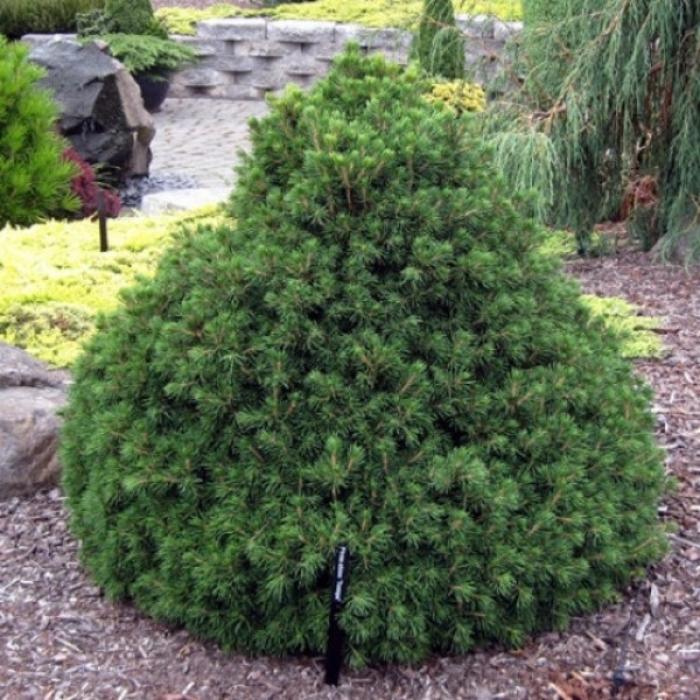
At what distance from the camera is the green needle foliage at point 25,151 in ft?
25.1

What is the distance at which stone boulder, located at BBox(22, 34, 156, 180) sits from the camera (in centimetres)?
1062

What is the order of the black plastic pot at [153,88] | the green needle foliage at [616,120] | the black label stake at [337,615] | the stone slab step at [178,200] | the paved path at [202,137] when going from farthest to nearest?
1. the black plastic pot at [153,88]
2. the paved path at [202,137]
3. the stone slab step at [178,200]
4. the green needle foliage at [616,120]
5. the black label stake at [337,615]

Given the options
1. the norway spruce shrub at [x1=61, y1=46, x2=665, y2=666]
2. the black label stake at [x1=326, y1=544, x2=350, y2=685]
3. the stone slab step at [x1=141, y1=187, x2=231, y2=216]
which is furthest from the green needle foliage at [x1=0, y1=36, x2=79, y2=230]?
the black label stake at [x1=326, y1=544, x2=350, y2=685]

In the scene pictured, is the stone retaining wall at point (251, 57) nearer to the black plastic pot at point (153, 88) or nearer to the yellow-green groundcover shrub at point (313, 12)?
the yellow-green groundcover shrub at point (313, 12)

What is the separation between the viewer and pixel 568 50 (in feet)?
20.3

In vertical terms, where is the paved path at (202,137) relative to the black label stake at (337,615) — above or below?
below

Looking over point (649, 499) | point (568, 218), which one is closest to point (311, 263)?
point (649, 499)

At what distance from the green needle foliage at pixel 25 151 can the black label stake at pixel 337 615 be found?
5712 mm

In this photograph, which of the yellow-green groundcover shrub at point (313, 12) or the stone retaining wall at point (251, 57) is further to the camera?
the yellow-green groundcover shrub at point (313, 12)

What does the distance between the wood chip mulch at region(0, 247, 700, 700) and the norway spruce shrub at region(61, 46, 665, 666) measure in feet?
0.20

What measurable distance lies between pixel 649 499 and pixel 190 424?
1.19 meters

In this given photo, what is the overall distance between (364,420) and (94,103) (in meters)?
8.77

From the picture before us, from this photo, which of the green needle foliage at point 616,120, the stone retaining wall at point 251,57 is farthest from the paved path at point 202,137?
the green needle foliage at point 616,120

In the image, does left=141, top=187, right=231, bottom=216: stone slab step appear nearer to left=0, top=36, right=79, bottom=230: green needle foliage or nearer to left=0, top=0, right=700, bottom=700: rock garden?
left=0, top=36, right=79, bottom=230: green needle foliage
